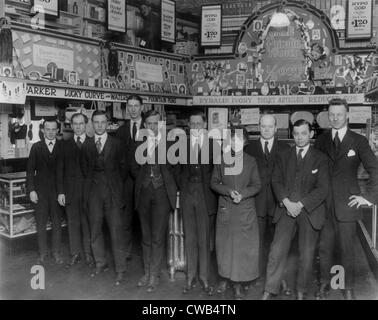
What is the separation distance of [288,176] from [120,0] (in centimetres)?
387

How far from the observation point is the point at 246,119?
7227mm

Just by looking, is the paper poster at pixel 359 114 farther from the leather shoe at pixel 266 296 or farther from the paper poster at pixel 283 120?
the leather shoe at pixel 266 296

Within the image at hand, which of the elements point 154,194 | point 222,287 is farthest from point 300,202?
point 154,194

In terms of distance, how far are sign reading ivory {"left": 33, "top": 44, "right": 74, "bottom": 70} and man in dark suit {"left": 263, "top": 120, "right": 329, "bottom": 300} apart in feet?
10.3

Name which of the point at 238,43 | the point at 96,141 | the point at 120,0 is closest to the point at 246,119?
the point at 238,43

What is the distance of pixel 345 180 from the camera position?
11.0ft

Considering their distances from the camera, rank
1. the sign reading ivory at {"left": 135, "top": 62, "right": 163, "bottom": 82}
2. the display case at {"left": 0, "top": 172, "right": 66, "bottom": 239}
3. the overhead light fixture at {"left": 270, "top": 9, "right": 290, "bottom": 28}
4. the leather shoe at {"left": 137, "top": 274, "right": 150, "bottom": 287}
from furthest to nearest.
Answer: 1. the overhead light fixture at {"left": 270, "top": 9, "right": 290, "bottom": 28}
2. the sign reading ivory at {"left": 135, "top": 62, "right": 163, "bottom": 82}
3. the display case at {"left": 0, "top": 172, "right": 66, "bottom": 239}
4. the leather shoe at {"left": 137, "top": 274, "right": 150, "bottom": 287}

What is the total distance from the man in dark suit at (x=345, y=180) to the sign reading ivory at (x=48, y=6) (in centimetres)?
357

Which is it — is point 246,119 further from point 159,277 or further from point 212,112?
point 159,277

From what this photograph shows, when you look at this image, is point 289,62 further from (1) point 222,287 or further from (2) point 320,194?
(1) point 222,287

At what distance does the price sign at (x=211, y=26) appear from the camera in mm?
6809

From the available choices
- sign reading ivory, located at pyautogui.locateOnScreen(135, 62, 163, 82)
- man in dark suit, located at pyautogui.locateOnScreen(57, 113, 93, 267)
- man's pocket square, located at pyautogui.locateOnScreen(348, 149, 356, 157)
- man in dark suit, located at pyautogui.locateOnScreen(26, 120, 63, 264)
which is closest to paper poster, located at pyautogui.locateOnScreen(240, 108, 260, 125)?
sign reading ivory, located at pyautogui.locateOnScreen(135, 62, 163, 82)

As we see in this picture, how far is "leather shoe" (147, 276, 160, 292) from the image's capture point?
3767 millimetres

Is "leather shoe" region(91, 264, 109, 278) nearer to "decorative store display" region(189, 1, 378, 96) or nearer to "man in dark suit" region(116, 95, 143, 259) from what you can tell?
"man in dark suit" region(116, 95, 143, 259)
